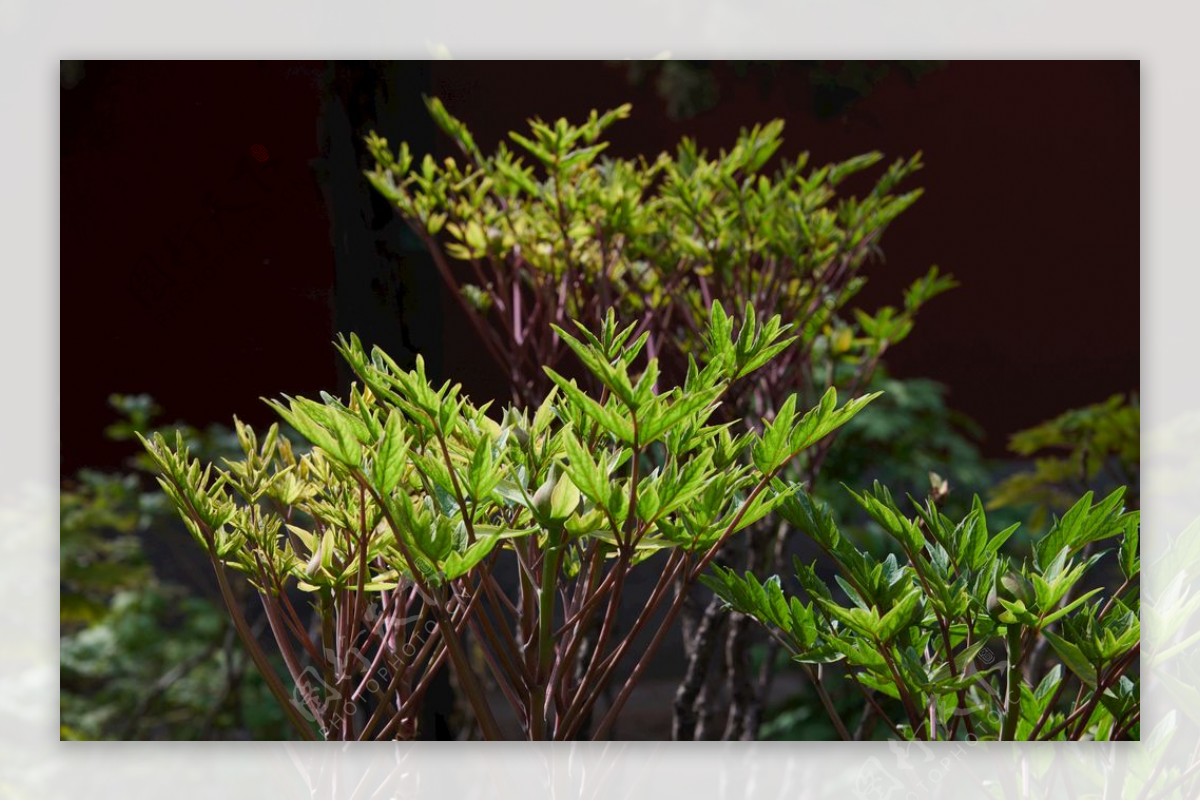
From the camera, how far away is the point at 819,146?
1.44 m

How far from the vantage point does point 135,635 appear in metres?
1.41

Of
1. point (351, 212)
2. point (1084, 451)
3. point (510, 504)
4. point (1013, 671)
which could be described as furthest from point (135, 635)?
point (1084, 451)

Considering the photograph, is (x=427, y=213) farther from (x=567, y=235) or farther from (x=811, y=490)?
(x=811, y=490)

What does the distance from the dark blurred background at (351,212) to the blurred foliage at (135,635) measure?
0.05 meters

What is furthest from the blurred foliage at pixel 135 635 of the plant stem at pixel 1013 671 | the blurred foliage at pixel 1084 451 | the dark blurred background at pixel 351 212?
the blurred foliage at pixel 1084 451

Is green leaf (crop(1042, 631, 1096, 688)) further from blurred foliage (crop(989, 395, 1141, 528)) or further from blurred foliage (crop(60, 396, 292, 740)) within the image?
blurred foliage (crop(60, 396, 292, 740))

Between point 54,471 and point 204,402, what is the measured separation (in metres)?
0.21

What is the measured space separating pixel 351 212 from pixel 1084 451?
0.97 metres

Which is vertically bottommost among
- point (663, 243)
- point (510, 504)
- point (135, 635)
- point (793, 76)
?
point (135, 635)

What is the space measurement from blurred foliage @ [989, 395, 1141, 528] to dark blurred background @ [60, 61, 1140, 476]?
0.09 feet

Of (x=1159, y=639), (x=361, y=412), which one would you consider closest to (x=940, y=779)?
(x=1159, y=639)

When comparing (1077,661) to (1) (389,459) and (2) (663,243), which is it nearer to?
(1) (389,459)

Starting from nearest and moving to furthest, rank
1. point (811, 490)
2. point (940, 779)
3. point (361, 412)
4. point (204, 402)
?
point (361, 412) → point (940, 779) → point (204, 402) → point (811, 490)

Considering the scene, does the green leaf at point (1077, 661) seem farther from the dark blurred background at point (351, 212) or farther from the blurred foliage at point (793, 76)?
the blurred foliage at point (793, 76)
